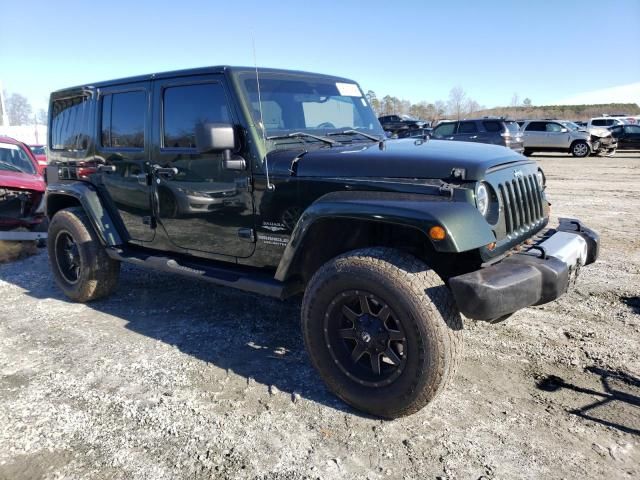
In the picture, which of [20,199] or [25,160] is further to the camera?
[25,160]

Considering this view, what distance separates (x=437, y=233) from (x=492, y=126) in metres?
15.8

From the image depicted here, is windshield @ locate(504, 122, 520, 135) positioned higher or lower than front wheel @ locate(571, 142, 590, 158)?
higher

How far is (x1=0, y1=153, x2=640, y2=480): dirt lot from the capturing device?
97.1 inches

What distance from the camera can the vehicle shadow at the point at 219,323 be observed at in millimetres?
3371

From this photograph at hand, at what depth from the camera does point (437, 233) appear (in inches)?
98.9

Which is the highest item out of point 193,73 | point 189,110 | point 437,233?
point 193,73

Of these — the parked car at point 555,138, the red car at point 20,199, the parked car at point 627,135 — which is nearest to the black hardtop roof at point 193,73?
the red car at point 20,199

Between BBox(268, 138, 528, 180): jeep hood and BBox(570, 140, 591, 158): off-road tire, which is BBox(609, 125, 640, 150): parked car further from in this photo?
BBox(268, 138, 528, 180): jeep hood

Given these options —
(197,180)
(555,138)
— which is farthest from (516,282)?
(555,138)

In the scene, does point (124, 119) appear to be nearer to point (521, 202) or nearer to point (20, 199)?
point (521, 202)

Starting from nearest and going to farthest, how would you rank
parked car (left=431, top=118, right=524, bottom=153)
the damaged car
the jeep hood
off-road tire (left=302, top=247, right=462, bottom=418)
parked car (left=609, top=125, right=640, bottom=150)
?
off-road tire (left=302, top=247, right=462, bottom=418) < the jeep hood < the damaged car < parked car (left=431, top=118, right=524, bottom=153) < parked car (left=609, top=125, right=640, bottom=150)

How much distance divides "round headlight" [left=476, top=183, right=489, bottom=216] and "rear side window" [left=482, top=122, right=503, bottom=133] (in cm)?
1506

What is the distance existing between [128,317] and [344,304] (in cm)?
247

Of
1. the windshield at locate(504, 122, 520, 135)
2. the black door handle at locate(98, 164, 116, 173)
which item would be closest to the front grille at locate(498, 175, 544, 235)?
the black door handle at locate(98, 164, 116, 173)
